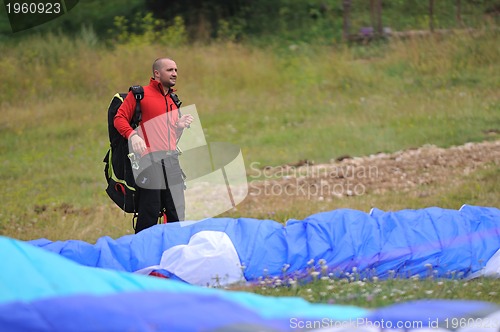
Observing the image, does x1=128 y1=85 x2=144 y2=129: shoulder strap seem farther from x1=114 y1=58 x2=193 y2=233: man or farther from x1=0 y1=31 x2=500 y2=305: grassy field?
x1=0 y1=31 x2=500 y2=305: grassy field

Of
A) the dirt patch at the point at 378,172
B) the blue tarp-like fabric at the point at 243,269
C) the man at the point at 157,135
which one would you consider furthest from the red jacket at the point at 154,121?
the dirt patch at the point at 378,172

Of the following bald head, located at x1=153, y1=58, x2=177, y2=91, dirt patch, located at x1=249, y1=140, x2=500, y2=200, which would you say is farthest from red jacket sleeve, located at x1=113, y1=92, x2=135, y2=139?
dirt patch, located at x1=249, y1=140, x2=500, y2=200

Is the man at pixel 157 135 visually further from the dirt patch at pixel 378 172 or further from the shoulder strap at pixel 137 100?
the dirt patch at pixel 378 172

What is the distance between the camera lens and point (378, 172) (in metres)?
11.4

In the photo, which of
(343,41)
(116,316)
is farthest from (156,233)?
(343,41)

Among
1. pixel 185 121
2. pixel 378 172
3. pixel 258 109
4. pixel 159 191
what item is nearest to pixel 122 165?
pixel 159 191

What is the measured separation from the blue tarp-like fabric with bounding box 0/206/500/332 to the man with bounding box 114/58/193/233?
355 millimetres

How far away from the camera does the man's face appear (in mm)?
7348

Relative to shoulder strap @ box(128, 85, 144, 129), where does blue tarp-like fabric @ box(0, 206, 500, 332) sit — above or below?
below

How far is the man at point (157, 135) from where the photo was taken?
7297 mm

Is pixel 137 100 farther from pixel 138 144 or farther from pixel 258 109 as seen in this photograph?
pixel 258 109

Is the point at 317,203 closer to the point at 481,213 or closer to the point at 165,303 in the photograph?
the point at 481,213

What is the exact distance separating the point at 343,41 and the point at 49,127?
7.79 metres

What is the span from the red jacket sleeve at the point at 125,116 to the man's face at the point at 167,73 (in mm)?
320
